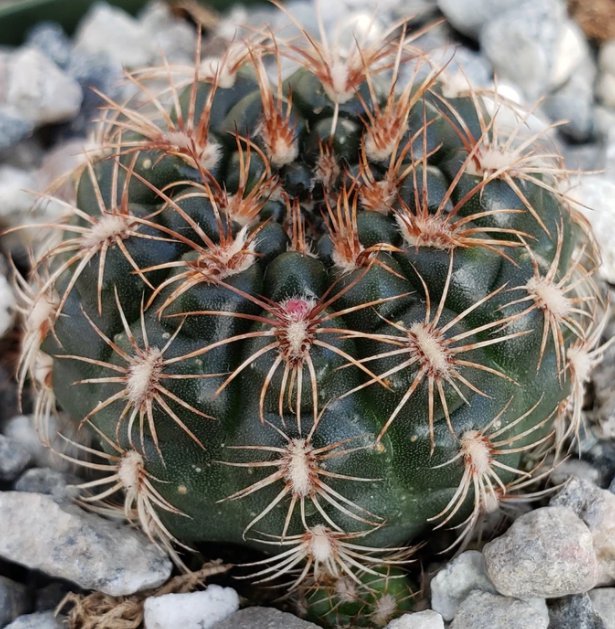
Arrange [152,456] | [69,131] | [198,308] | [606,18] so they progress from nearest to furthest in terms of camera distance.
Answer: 1. [198,308]
2. [152,456]
3. [69,131]
4. [606,18]

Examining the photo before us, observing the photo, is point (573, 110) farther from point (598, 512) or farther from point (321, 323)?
point (321, 323)

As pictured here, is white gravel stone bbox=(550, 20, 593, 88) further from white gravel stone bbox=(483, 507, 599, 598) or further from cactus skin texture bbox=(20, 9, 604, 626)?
white gravel stone bbox=(483, 507, 599, 598)

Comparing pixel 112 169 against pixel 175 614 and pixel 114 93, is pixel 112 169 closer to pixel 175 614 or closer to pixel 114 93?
pixel 175 614

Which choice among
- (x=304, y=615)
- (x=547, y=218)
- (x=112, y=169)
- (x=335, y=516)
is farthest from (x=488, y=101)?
(x=304, y=615)

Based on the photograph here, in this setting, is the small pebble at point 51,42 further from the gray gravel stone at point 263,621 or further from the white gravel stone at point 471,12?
the gray gravel stone at point 263,621

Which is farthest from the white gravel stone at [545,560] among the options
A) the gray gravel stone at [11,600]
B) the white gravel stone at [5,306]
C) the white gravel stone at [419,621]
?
the white gravel stone at [5,306]

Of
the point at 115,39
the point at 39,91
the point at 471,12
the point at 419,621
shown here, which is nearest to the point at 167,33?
the point at 115,39

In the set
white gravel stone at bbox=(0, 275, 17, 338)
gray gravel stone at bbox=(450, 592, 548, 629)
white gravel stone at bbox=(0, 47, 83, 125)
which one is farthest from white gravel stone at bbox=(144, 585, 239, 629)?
white gravel stone at bbox=(0, 47, 83, 125)
